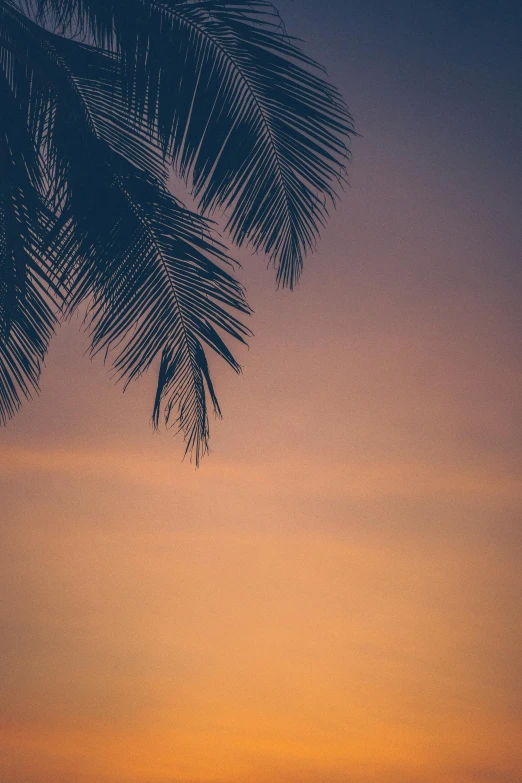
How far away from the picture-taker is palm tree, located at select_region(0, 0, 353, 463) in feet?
10.6

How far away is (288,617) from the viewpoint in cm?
705

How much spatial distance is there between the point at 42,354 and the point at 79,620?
419 cm

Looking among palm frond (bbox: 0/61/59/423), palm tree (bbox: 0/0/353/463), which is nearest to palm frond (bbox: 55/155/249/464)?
palm tree (bbox: 0/0/353/463)

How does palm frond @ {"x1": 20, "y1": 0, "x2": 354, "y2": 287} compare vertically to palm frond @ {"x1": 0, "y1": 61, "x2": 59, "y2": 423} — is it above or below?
above

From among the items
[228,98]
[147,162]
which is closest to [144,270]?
[147,162]

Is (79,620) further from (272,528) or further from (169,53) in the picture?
(169,53)

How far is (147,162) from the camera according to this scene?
3.49 meters

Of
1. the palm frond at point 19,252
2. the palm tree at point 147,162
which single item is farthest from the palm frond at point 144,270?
the palm frond at point 19,252

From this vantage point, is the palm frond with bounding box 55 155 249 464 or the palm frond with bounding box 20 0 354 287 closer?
the palm frond with bounding box 20 0 354 287

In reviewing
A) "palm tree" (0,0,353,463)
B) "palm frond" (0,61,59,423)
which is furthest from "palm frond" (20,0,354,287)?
"palm frond" (0,61,59,423)

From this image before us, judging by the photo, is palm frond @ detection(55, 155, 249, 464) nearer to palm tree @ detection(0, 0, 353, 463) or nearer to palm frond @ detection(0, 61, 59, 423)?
palm tree @ detection(0, 0, 353, 463)

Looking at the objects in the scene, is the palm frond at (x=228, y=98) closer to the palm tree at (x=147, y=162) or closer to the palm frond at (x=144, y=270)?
the palm tree at (x=147, y=162)

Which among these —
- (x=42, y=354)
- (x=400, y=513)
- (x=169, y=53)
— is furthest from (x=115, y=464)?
(x=169, y=53)

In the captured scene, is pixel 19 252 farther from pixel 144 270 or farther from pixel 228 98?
pixel 228 98
